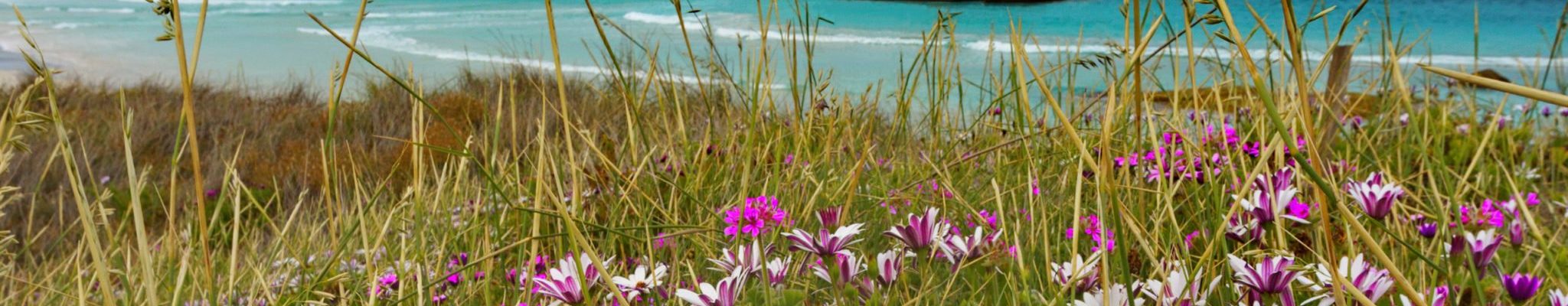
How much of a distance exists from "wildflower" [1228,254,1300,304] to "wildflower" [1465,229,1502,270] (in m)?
0.23

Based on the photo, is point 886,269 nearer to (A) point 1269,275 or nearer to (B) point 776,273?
(B) point 776,273

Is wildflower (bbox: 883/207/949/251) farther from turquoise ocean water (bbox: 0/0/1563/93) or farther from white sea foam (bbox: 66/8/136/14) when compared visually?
white sea foam (bbox: 66/8/136/14)

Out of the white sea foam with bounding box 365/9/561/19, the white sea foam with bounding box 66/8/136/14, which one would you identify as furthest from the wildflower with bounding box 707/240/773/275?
the white sea foam with bounding box 66/8/136/14

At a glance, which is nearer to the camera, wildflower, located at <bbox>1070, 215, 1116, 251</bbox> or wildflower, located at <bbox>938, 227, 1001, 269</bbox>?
wildflower, located at <bbox>938, 227, 1001, 269</bbox>

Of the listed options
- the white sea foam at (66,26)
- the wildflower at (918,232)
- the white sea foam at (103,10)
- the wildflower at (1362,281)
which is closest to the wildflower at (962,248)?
the wildflower at (918,232)

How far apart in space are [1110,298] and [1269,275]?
0.12m

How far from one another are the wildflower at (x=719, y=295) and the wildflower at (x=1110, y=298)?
27 centimetres

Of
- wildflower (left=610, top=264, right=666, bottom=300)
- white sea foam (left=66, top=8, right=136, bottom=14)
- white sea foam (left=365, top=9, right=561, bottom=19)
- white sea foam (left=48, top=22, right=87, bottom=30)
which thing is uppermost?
white sea foam (left=66, top=8, right=136, bottom=14)

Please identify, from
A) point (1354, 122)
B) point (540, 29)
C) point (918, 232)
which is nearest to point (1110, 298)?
point (918, 232)

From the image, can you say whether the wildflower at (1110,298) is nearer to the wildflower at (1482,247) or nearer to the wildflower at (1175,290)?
the wildflower at (1175,290)

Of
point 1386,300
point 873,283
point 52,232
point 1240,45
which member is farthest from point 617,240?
point 52,232

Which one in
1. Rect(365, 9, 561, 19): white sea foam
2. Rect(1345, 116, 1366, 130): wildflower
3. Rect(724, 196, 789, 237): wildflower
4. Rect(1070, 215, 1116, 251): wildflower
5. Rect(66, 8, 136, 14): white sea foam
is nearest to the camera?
Rect(724, 196, 789, 237): wildflower

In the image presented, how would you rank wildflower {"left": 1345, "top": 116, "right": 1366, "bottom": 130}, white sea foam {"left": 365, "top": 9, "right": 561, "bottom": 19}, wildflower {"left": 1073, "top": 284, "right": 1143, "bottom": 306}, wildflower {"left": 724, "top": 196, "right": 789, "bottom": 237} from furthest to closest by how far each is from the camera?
white sea foam {"left": 365, "top": 9, "right": 561, "bottom": 19}, wildflower {"left": 1345, "top": 116, "right": 1366, "bottom": 130}, wildflower {"left": 724, "top": 196, "right": 789, "bottom": 237}, wildflower {"left": 1073, "top": 284, "right": 1143, "bottom": 306}

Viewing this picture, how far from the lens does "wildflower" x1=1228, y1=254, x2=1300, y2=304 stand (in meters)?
0.89
